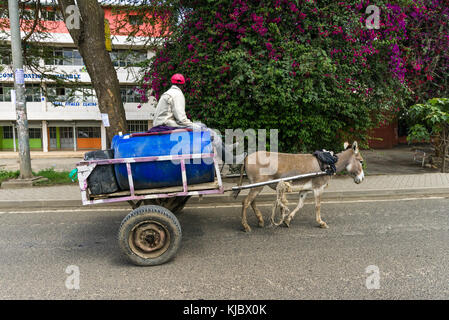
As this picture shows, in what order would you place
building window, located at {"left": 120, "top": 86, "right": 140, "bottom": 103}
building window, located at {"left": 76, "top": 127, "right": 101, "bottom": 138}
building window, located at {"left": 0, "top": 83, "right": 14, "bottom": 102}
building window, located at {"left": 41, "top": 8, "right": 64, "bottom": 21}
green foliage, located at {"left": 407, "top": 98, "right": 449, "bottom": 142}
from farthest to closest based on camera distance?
building window, located at {"left": 76, "top": 127, "right": 101, "bottom": 138}, building window, located at {"left": 120, "top": 86, "right": 140, "bottom": 103}, building window, located at {"left": 0, "top": 83, "right": 14, "bottom": 102}, building window, located at {"left": 41, "top": 8, "right": 64, "bottom": 21}, green foliage, located at {"left": 407, "top": 98, "right": 449, "bottom": 142}

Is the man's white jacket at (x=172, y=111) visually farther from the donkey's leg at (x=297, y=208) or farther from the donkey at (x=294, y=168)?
the donkey's leg at (x=297, y=208)

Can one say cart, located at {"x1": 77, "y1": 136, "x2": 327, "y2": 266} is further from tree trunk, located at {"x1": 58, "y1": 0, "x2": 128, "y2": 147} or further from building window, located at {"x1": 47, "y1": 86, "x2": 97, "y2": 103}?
building window, located at {"x1": 47, "y1": 86, "x2": 97, "y2": 103}

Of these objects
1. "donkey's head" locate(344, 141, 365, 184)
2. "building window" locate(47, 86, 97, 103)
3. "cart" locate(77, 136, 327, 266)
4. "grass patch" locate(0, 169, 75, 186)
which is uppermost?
"building window" locate(47, 86, 97, 103)

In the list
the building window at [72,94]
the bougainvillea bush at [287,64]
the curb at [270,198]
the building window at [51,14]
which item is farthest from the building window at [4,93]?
the curb at [270,198]

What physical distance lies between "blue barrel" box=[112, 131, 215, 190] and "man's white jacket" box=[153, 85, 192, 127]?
1.76 ft

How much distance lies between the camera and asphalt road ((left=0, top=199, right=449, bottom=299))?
316cm

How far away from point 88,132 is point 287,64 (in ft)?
85.2

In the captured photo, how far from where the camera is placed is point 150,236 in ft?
12.5

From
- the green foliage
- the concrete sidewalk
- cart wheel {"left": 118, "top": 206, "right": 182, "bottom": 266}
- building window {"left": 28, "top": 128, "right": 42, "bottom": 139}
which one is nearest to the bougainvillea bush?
the green foliage

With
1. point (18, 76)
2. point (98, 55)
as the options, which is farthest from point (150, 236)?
point (18, 76)

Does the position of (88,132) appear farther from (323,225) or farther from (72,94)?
(323,225)

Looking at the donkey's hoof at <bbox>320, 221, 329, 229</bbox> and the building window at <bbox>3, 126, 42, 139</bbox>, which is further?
the building window at <bbox>3, 126, 42, 139</bbox>
